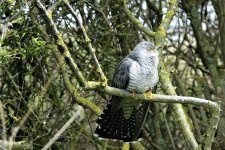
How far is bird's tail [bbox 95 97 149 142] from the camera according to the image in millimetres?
5070

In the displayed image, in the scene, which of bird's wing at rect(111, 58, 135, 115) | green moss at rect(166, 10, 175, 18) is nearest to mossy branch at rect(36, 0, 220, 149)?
green moss at rect(166, 10, 175, 18)

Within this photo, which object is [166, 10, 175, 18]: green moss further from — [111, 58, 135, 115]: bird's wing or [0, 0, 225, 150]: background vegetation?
[111, 58, 135, 115]: bird's wing

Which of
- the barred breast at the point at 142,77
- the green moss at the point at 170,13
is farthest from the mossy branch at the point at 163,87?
the barred breast at the point at 142,77

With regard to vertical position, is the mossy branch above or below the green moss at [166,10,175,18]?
below

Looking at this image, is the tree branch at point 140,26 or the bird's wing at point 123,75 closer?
the bird's wing at point 123,75

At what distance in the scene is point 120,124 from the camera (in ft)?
17.2

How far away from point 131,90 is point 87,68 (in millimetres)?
1138

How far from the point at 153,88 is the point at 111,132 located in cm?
68

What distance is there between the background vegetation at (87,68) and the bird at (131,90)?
127 millimetres

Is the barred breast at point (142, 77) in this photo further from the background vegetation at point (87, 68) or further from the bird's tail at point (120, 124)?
the bird's tail at point (120, 124)

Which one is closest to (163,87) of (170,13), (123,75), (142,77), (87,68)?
(142,77)

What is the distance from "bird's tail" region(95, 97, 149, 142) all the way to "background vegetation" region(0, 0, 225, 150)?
0.13 metres

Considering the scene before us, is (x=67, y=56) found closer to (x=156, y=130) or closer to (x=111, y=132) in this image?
(x=111, y=132)

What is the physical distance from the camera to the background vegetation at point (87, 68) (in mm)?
4738
